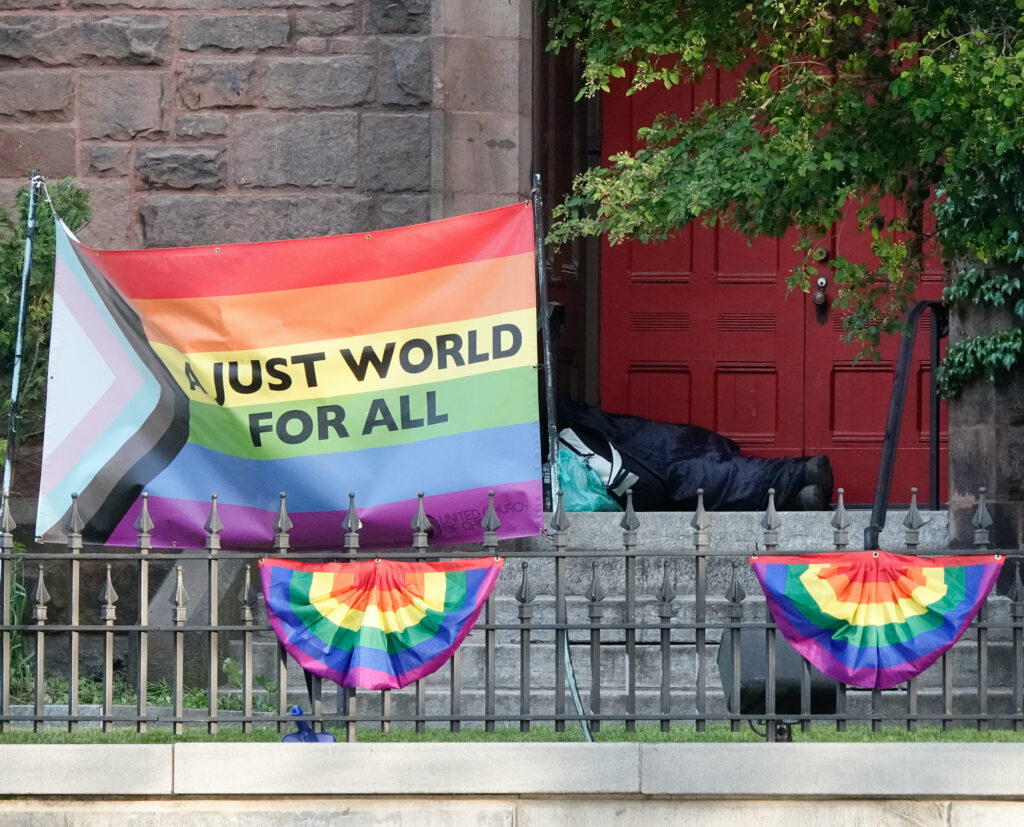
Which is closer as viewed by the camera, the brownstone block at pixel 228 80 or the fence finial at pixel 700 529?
the fence finial at pixel 700 529

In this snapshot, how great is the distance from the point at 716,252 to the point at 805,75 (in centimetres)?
401

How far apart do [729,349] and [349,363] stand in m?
4.72

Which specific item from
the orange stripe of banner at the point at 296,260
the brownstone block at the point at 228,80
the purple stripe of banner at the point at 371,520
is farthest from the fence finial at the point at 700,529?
the brownstone block at the point at 228,80

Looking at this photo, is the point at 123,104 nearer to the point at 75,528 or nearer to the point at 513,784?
the point at 75,528

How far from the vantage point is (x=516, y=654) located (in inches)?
290

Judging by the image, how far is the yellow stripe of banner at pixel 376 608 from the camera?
218 inches

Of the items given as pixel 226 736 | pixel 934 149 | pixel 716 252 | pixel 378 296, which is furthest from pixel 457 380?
pixel 716 252

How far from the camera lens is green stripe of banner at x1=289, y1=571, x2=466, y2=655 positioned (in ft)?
18.1

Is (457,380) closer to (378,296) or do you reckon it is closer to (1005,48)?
(378,296)

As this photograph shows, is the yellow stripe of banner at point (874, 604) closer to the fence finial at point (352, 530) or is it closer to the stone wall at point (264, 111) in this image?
the fence finial at point (352, 530)

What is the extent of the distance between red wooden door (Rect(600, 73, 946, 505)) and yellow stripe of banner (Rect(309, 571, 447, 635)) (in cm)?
494

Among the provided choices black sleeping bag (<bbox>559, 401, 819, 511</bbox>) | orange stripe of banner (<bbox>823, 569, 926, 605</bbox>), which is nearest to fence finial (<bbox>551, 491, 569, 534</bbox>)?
orange stripe of banner (<bbox>823, 569, 926, 605</bbox>)

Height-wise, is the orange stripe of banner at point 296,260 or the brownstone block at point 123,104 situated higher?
the brownstone block at point 123,104

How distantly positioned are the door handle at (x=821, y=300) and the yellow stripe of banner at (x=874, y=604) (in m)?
4.77
